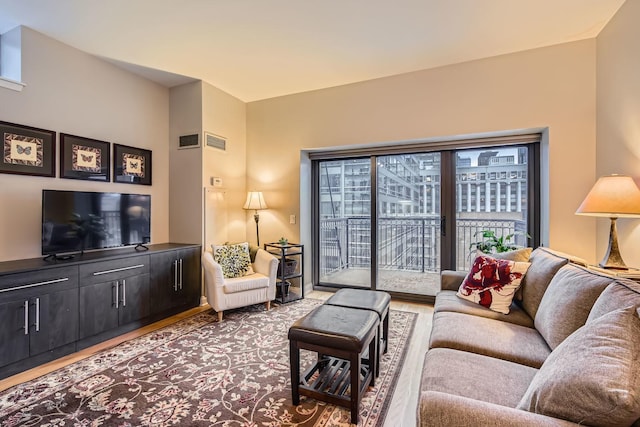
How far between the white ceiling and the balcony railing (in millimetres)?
1965

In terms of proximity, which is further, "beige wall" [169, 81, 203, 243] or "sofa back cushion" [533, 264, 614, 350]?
"beige wall" [169, 81, 203, 243]

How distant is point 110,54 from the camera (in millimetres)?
3289

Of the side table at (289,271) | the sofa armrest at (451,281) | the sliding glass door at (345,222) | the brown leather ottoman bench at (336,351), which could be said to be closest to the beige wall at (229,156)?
the side table at (289,271)

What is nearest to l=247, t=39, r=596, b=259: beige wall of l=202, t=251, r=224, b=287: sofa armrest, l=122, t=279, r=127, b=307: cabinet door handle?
l=202, t=251, r=224, b=287: sofa armrest

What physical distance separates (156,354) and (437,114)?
12.7 feet

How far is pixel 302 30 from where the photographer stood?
2.82m

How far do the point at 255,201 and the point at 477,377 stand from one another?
3529mm

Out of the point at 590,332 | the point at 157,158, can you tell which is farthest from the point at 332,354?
the point at 157,158

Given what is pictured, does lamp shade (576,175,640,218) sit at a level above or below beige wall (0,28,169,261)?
below

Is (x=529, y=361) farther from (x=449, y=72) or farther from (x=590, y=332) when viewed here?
(x=449, y=72)

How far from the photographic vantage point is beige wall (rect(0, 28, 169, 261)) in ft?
9.04

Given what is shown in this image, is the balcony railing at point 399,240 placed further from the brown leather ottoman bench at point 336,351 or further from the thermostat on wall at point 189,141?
the brown leather ottoman bench at point 336,351

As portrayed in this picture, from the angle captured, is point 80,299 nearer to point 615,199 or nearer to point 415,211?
point 415,211

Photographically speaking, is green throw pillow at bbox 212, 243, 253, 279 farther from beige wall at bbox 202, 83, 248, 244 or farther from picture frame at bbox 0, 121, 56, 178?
picture frame at bbox 0, 121, 56, 178
